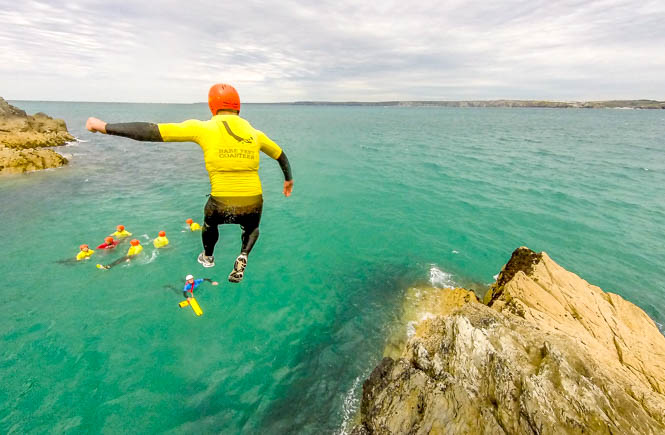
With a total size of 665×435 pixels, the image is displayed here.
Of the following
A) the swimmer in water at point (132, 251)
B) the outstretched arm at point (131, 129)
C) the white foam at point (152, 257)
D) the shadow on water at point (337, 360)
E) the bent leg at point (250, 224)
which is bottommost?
the shadow on water at point (337, 360)

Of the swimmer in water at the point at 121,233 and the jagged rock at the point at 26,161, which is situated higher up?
the jagged rock at the point at 26,161

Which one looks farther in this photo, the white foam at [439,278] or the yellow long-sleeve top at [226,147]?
the white foam at [439,278]

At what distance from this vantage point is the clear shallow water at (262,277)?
8594 millimetres

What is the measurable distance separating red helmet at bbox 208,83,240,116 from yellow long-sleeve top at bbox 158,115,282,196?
0.57 feet

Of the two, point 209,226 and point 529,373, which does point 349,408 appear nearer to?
point 529,373

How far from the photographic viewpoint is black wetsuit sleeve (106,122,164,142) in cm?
332

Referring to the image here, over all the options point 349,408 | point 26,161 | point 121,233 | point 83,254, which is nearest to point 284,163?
point 349,408

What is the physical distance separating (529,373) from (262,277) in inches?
461

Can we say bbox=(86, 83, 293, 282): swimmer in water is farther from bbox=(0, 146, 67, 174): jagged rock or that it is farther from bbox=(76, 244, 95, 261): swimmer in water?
bbox=(0, 146, 67, 174): jagged rock

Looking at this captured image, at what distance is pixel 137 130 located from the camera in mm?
3379

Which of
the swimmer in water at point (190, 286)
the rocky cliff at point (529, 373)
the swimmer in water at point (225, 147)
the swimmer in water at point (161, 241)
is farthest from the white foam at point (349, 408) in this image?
the swimmer in water at point (161, 241)

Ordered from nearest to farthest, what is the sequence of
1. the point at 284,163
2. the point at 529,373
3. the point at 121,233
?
1. the point at 284,163
2. the point at 529,373
3. the point at 121,233

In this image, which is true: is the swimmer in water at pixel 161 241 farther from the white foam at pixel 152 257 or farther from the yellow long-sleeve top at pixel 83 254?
the yellow long-sleeve top at pixel 83 254

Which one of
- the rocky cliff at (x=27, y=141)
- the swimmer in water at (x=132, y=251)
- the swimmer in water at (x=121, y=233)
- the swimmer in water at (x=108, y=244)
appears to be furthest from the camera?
the rocky cliff at (x=27, y=141)
